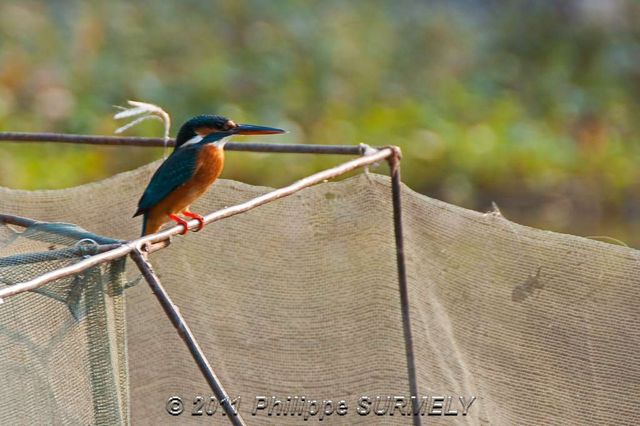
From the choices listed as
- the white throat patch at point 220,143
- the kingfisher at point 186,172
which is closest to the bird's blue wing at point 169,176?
the kingfisher at point 186,172

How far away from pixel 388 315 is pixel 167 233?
2.47 feet

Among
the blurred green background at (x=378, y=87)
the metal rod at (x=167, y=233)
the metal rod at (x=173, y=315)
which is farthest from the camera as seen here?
the blurred green background at (x=378, y=87)

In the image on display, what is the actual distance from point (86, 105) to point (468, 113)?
3245 mm

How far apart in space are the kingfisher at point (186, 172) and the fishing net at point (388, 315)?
0.83 feet

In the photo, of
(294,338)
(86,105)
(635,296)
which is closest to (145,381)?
(294,338)

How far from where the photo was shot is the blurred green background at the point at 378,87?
29.7 ft

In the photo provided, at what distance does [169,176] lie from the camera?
3438 millimetres

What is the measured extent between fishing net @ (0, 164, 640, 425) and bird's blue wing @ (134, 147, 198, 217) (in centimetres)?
23

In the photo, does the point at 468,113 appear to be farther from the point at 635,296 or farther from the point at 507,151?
the point at 635,296

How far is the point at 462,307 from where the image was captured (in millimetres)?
3031

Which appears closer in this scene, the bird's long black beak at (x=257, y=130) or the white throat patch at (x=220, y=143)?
the bird's long black beak at (x=257, y=130)

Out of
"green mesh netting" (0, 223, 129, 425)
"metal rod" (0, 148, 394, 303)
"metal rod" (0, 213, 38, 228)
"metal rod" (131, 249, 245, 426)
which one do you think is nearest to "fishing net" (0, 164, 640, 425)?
"metal rod" (0, 213, 38, 228)

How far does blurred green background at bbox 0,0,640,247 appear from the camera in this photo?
9.05 m

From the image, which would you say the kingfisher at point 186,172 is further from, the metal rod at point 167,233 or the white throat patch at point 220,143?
the metal rod at point 167,233
